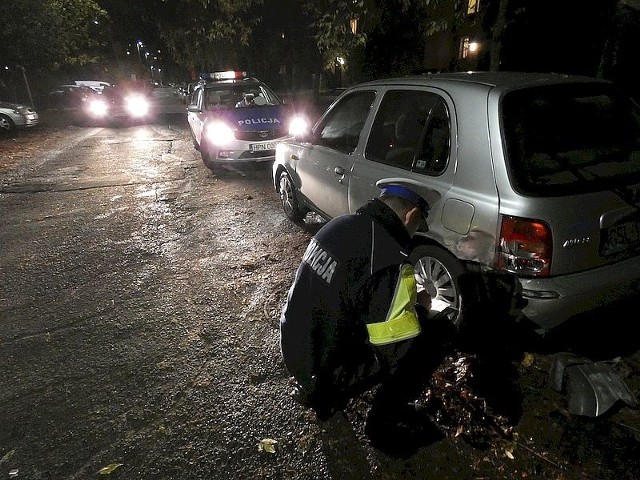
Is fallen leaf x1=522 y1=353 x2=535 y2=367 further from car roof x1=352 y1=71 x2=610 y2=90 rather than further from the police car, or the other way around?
the police car

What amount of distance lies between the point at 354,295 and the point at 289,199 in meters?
3.96

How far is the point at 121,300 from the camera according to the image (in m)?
3.82

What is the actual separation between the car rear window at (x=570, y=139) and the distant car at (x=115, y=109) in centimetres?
1834

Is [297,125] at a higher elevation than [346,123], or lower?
lower

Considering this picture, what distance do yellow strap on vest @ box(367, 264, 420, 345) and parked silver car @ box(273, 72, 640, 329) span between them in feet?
3.33

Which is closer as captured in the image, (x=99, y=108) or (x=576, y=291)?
(x=576, y=291)

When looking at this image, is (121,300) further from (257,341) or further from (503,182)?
(503,182)

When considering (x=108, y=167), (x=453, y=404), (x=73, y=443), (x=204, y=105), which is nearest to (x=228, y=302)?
(x=73, y=443)

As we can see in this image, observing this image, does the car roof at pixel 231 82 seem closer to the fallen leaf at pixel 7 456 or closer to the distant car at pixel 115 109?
the fallen leaf at pixel 7 456

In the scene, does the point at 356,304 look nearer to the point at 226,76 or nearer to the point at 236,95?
the point at 236,95

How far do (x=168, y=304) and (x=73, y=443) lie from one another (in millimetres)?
1493


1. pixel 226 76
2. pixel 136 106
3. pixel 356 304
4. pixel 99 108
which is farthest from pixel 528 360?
pixel 136 106

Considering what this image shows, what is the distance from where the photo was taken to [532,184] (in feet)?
7.73

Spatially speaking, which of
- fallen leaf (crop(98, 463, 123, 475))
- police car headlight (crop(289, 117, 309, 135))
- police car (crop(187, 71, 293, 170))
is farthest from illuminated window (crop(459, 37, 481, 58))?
fallen leaf (crop(98, 463, 123, 475))
